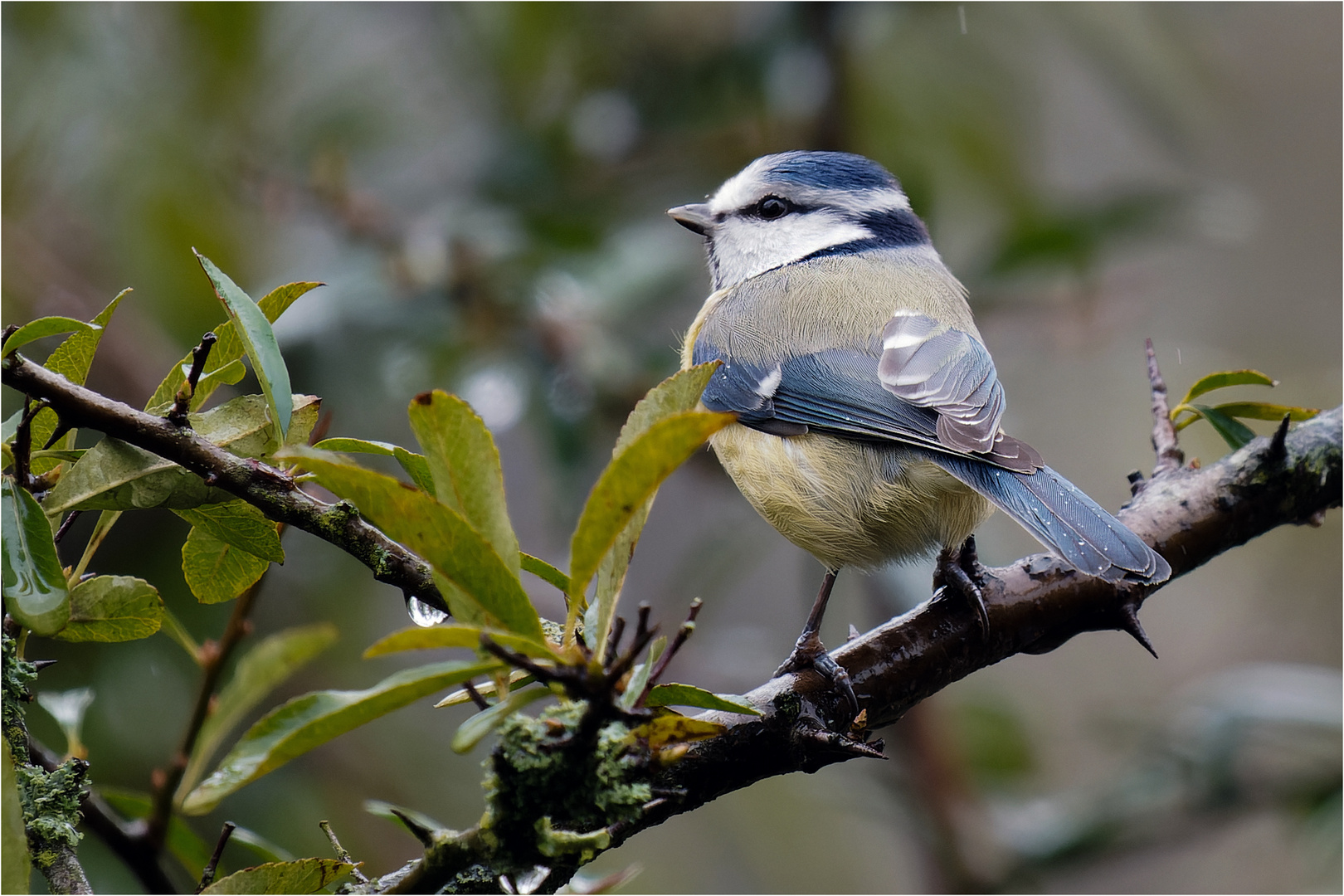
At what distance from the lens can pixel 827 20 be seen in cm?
334

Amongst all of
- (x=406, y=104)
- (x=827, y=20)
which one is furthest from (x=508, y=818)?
(x=406, y=104)

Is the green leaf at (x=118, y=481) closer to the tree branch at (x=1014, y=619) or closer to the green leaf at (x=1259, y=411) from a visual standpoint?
the tree branch at (x=1014, y=619)

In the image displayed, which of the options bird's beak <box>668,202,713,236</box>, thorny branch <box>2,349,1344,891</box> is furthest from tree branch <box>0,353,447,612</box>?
bird's beak <box>668,202,713,236</box>

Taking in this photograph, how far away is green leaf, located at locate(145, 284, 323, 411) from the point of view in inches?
37.2

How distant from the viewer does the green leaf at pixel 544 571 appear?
95 centimetres

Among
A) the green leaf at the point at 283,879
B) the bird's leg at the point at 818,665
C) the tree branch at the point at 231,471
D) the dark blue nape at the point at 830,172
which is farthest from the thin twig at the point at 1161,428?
the green leaf at the point at 283,879

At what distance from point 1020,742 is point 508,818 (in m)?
2.89

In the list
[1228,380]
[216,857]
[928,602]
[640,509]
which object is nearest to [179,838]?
[216,857]

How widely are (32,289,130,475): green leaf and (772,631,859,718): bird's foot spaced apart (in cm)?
87

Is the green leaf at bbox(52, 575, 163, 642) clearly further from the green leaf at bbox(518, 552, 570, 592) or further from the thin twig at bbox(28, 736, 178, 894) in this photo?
the green leaf at bbox(518, 552, 570, 592)

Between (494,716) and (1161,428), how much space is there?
1533 mm

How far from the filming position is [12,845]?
744 mm

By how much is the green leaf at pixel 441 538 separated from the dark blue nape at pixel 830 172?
7.26 feet

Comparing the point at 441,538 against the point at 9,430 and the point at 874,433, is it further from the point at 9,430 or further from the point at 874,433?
the point at 874,433
